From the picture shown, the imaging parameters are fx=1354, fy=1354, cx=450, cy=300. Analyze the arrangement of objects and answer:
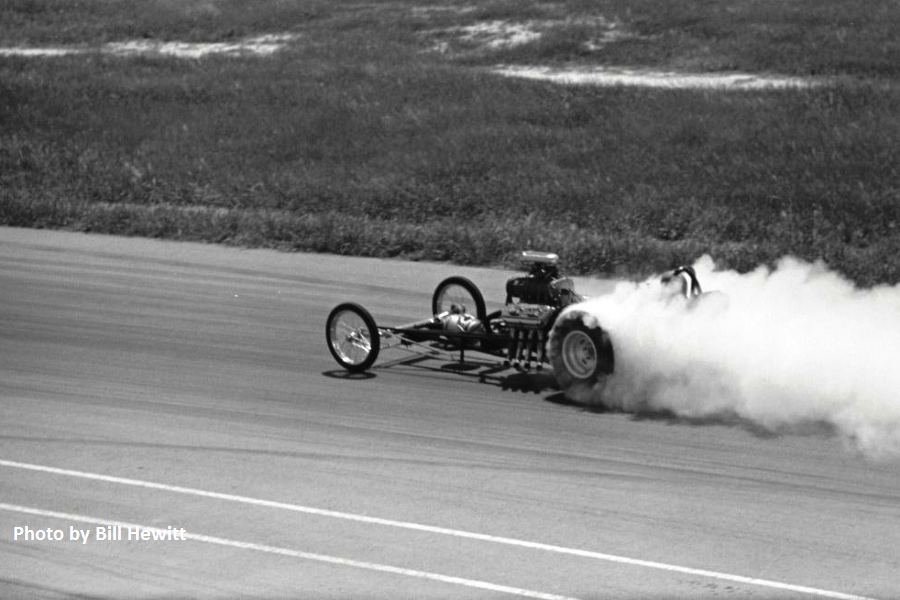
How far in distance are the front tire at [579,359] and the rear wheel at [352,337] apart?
201cm

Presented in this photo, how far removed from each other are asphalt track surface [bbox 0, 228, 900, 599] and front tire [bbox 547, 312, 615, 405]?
8.1 inches

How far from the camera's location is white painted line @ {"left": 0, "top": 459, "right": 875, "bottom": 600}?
7707mm

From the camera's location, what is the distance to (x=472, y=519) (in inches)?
349

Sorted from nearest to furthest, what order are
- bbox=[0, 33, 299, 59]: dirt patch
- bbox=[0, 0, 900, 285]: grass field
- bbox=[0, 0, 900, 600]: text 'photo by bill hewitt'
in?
1. bbox=[0, 0, 900, 600]: text 'photo by bill hewitt'
2. bbox=[0, 0, 900, 285]: grass field
3. bbox=[0, 33, 299, 59]: dirt patch

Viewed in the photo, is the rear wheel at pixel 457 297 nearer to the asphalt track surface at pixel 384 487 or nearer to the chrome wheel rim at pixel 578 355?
the asphalt track surface at pixel 384 487

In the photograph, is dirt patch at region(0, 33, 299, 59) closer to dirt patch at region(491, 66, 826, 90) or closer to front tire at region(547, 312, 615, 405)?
dirt patch at region(491, 66, 826, 90)

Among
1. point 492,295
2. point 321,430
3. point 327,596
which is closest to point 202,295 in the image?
point 492,295

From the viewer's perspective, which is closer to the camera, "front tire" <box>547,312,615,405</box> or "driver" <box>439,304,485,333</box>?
"front tire" <box>547,312,615,405</box>

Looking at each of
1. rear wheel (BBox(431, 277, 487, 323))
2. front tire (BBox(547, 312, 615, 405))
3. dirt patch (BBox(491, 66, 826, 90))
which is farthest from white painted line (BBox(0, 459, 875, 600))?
dirt patch (BBox(491, 66, 826, 90))

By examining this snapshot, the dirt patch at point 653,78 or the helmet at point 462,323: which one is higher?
the dirt patch at point 653,78

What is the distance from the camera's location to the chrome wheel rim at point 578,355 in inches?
444

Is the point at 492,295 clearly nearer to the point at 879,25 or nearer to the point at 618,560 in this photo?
the point at 618,560

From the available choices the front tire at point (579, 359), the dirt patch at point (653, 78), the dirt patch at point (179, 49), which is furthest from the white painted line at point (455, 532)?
the dirt patch at point (179, 49)

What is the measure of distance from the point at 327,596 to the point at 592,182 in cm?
1727
